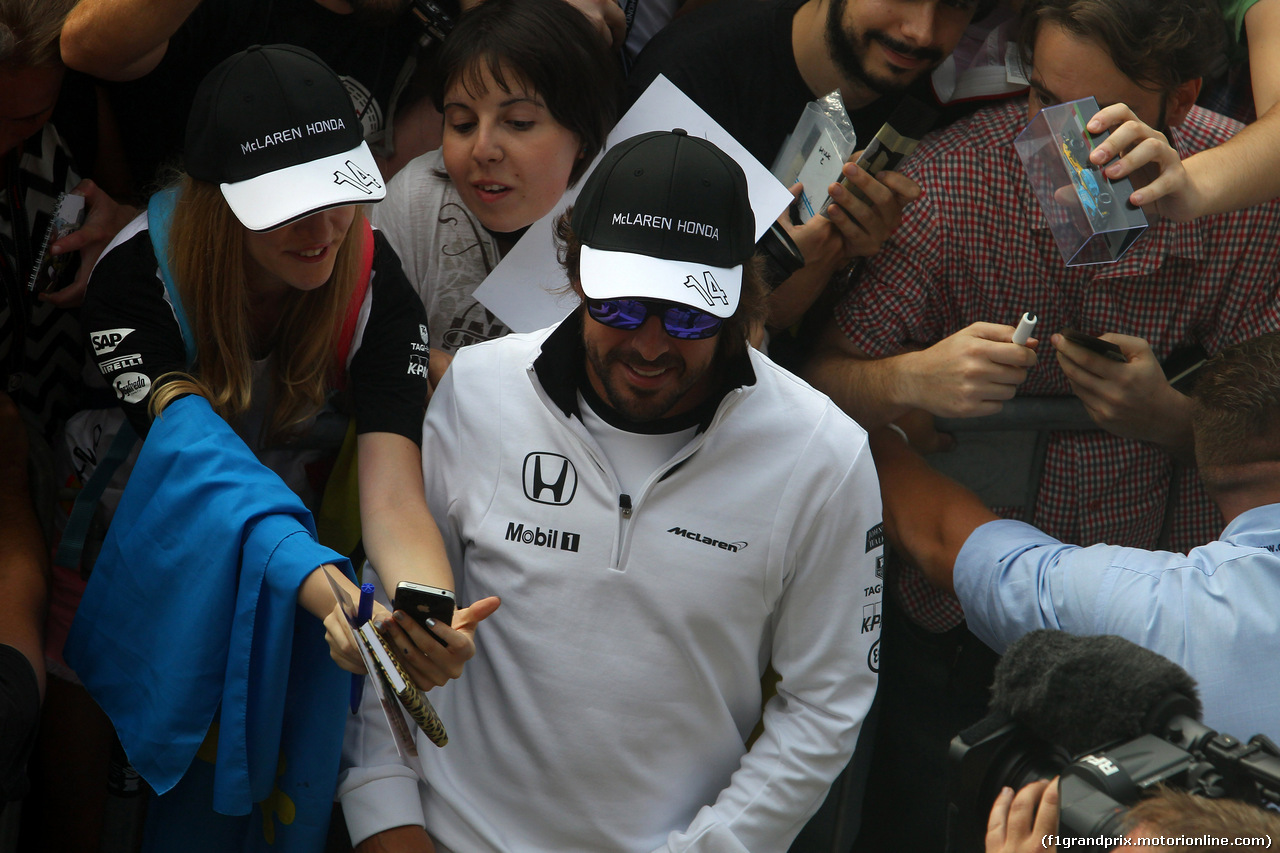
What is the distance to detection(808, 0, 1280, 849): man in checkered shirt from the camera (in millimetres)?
2916

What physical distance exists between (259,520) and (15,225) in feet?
3.61

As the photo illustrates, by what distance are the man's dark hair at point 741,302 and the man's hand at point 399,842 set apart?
1239mm

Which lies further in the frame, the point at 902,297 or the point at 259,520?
the point at 902,297

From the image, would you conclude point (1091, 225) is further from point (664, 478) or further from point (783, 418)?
point (664, 478)

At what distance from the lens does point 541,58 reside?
2.91 meters

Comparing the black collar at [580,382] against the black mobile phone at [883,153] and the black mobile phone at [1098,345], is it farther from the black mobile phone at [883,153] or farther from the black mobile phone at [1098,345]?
the black mobile phone at [1098,345]

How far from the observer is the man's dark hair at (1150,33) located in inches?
114

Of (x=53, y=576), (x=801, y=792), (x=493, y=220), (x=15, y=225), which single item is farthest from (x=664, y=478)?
(x=15, y=225)

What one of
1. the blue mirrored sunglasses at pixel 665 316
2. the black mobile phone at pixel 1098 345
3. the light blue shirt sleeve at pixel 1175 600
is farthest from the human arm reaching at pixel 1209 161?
the blue mirrored sunglasses at pixel 665 316

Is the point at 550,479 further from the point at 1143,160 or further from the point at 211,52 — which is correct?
the point at 1143,160

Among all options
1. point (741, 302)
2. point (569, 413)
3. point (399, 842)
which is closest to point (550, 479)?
point (569, 413)

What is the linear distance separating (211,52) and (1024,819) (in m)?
2.55

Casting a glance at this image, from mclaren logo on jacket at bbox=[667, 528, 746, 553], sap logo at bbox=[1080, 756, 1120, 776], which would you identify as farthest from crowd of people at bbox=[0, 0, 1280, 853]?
sap logo at bbox=[1080, 756, 1120, 776]

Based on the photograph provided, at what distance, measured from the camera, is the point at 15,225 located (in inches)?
106
